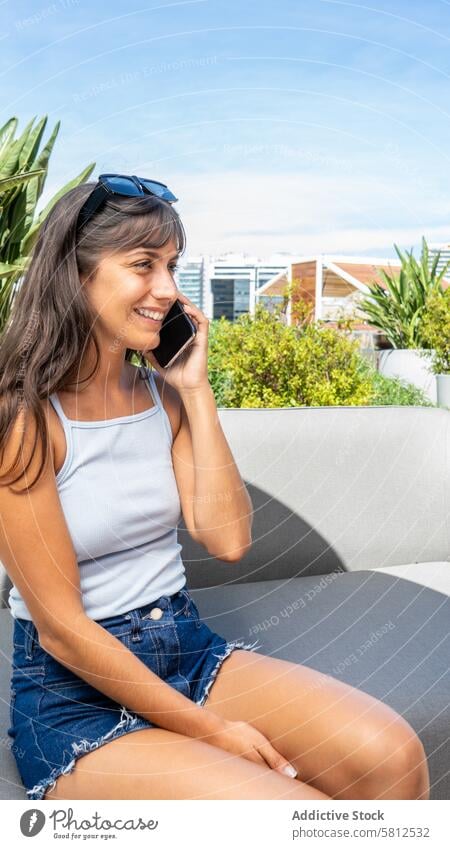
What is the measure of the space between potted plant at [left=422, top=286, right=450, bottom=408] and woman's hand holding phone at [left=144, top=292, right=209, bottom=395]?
16.5 feet

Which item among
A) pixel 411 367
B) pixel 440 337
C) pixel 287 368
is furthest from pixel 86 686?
pixel 411 367

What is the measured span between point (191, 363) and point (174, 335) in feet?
0.20

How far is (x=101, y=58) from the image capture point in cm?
156

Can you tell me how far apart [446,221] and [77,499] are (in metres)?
0.90

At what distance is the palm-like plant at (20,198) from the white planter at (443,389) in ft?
13.0

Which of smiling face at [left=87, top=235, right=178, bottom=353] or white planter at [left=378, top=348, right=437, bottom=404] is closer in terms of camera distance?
smiling face at [left=87, top=235, right=178, bottom=353]

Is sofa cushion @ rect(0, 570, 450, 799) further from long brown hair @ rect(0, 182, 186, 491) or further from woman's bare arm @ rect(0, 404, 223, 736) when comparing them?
long brown hair @ rect(0, 182, 186, 491)

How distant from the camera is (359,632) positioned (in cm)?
193

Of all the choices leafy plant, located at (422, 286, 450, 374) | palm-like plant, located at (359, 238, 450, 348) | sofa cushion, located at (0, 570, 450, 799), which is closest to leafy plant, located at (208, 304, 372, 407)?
sofa cushion, located at (0, 570, 450, 799)

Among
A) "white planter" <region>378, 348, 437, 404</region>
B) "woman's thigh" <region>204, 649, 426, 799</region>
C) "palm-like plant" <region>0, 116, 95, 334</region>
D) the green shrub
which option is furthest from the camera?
"white planter" <region>378, 348, 437, 404</region>

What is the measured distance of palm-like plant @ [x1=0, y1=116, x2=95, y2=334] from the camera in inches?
112

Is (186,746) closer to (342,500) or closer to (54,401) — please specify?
(54,401)

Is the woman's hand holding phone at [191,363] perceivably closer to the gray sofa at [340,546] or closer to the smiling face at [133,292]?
the smiling face at [133,292]
